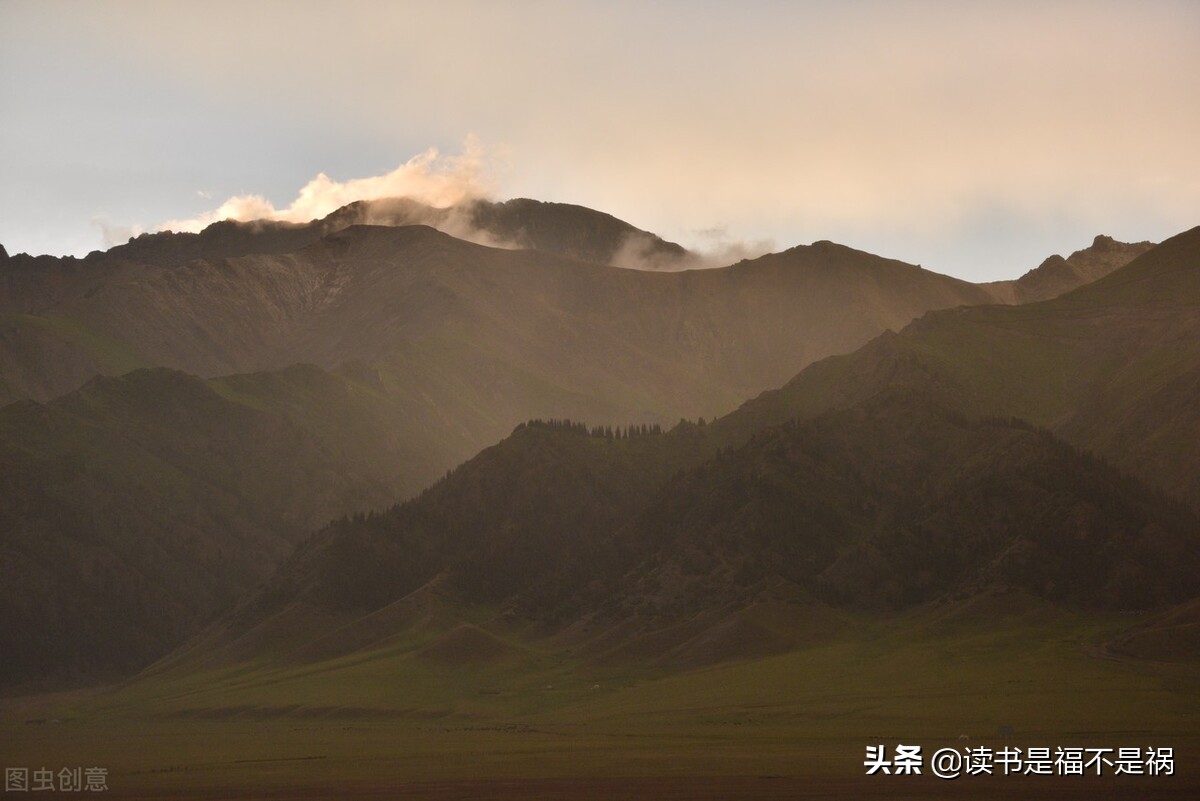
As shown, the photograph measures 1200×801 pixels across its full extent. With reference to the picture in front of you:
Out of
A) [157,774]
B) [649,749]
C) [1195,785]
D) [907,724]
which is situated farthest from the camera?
[907,724]

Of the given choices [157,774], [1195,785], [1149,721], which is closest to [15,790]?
[157,774]

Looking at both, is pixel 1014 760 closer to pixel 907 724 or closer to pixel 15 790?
pixel 907 724

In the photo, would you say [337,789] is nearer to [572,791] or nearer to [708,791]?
[572,791]

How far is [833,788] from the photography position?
142 metres

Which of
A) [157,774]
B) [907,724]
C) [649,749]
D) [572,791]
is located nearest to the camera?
[572,791]

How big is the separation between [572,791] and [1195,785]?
50.5 m

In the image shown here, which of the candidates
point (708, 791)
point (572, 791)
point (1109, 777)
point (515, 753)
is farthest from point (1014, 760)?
point (515, 753)

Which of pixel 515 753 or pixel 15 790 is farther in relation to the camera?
pixel 515 753

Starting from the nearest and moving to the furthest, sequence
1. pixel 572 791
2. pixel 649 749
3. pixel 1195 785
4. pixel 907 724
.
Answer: pixel 1195 785, pixel 572 791, pixel 649 749, pixel 907 724

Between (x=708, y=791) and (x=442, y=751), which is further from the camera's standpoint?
(x=442, y=751)

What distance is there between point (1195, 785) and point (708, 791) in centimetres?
3865

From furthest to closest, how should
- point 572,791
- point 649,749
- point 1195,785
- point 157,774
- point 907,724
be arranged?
point 907,724, point 649,749, point 157,774, point 572,791, point 1195,785

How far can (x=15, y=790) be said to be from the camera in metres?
150

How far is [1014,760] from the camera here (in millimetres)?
152125
